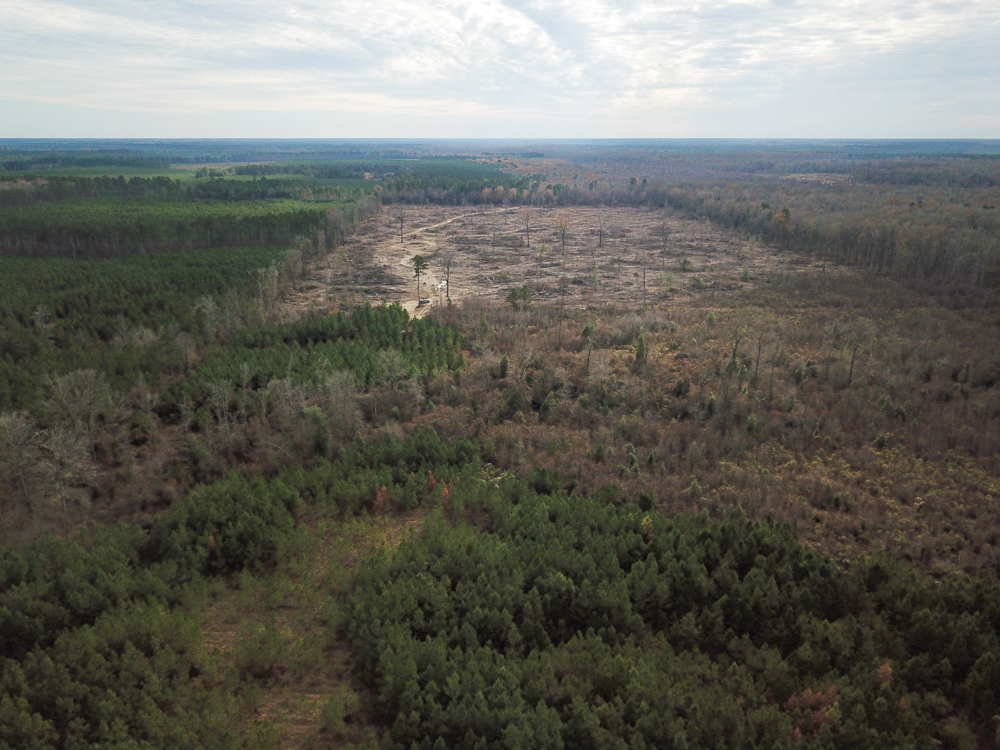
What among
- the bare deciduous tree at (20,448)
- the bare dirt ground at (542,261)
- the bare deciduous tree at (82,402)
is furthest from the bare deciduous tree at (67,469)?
the bare dirt ground at (542,261)

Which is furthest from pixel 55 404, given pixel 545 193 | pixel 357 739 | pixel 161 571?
pixel 545 193

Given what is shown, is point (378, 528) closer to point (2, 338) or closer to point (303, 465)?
point (303, 465)

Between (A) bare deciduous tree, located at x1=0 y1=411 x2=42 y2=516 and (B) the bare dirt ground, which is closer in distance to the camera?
(A) bare deciduous tree, located at x1=0 y1=411 x2=42 y2=516

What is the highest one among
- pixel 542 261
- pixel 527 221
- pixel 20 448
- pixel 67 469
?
pixel 527 221

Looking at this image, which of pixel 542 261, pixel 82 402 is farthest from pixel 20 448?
pixel 542 261

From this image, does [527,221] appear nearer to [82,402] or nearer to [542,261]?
[542,261]

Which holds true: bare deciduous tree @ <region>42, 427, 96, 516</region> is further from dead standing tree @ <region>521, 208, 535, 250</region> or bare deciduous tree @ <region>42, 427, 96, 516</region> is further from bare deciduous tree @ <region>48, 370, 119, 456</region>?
dead standing tree @ <region>521, 208, 535, 250</region>

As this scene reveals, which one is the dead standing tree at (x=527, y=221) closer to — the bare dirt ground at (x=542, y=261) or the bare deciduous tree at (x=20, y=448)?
the bare dirt ground at (x=542, y=261)

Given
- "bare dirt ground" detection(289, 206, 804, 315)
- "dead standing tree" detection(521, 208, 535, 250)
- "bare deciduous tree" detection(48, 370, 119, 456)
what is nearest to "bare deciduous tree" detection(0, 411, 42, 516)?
"bare deciduous tree" detection(48, 370, 119, 456)

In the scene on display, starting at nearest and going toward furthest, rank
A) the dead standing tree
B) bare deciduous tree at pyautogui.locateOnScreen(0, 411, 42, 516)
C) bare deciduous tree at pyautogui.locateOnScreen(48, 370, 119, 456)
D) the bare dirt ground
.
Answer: bare deciduous tree at pyautogui.locateOnScreen(0, 411, 42, 516) < bare deciduous tree at pyautogui.locateOnScreen(48, 370, 119, 456) < the bare dirt ground < the dead standing tree
